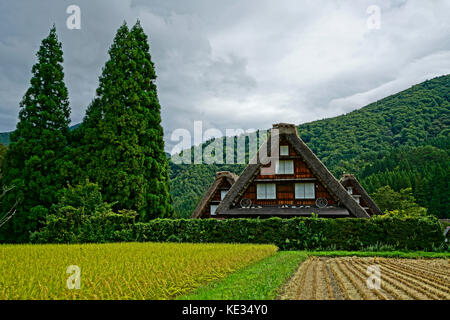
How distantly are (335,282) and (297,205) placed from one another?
13.8m

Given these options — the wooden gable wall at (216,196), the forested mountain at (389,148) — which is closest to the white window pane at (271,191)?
the wooden gable wall at (216,196)

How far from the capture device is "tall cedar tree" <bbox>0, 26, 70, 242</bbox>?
21594 millimetres

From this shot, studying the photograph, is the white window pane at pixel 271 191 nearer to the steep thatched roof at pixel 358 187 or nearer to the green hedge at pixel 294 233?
the green hedge at pixel 294 233

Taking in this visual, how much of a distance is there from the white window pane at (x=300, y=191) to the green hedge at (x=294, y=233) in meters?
4.32

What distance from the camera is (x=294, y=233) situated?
1778 cm

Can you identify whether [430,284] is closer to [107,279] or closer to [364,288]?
[364,288]

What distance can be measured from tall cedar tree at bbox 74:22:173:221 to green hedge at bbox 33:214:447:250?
131 inches

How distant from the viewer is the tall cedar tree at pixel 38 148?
21.6m

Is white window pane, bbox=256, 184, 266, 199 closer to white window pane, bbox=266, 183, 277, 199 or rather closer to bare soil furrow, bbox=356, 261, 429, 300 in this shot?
white window pane, bbox=266, 183, 277, 199

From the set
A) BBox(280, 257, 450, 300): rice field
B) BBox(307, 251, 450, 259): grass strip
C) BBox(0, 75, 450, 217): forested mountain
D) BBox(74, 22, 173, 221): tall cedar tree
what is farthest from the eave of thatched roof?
BBox(0, 75, 450, 217): forested mountain

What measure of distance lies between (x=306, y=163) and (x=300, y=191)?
177 centimetres

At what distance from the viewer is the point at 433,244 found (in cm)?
1650

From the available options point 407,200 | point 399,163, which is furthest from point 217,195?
Answer: point 399,163
